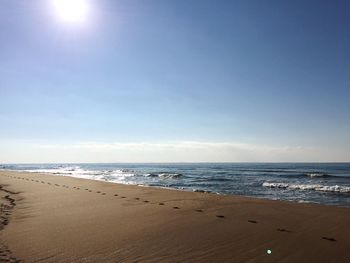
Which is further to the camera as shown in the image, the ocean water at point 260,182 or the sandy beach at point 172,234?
the ocean water at point 260,182

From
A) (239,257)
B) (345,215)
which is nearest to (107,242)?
(239,257)

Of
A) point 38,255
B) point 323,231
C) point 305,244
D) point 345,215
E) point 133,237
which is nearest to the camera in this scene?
point 38,255

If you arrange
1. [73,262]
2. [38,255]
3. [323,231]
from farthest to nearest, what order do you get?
1. [323,231]
2. [38,255]
3. [73,262]

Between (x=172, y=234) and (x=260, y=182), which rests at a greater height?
(x=260, y=182)

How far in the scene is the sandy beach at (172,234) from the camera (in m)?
6.16

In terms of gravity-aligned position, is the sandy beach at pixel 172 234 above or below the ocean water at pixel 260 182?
below

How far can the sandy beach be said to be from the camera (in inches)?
243

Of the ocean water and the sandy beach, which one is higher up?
the ocean water

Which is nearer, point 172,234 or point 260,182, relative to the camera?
point 172,234

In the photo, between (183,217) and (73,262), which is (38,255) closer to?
(73,262)

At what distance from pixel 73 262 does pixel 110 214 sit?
5061 millimetres

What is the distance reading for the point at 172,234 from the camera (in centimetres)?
789

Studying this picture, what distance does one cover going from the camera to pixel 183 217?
403 inches

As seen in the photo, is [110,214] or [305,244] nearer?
[305,244]
